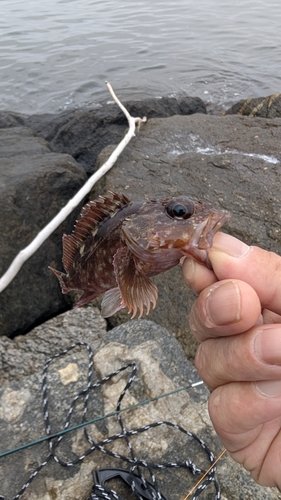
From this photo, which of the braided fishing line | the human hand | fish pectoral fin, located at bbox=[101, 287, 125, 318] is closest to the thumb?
the human hand

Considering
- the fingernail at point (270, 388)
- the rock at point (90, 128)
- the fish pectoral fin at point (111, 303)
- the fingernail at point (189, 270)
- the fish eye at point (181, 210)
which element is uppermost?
the fish eye at point (181, 210)

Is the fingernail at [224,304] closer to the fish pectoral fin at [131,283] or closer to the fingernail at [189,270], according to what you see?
the fingernail at [189,270]

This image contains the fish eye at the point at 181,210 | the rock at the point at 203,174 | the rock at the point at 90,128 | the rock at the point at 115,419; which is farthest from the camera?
the rock at the point at 90,128

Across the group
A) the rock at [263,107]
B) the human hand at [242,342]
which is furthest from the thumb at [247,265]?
the rock at [263,107]

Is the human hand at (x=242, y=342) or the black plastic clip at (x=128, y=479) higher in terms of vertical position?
the human hand at (x=242, y=342)

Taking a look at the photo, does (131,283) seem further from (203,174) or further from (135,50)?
(135,50)

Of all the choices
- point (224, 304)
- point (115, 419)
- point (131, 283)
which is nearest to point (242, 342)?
point (224, 304)

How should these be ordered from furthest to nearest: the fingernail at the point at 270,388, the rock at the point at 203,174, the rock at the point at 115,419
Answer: the rock at the point at 203,174, the rock at the point at 115,419, the fingernail at the point at 270,388

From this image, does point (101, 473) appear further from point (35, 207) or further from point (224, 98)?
point (224, 98)
